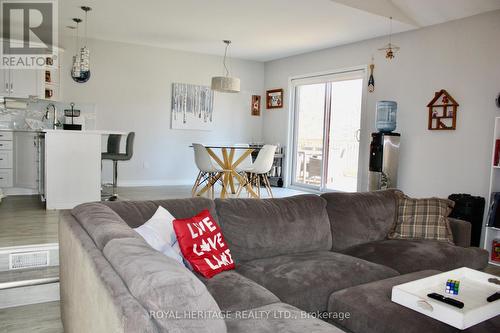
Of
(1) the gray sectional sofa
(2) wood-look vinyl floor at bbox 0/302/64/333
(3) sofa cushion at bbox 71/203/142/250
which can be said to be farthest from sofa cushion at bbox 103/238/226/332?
(2) wood-look vinyl floor at bbox 0/302/64/333

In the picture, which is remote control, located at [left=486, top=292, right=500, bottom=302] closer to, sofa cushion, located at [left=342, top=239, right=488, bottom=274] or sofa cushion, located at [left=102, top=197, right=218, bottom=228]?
sofa cushion, located at [left=342, top=239, right=488, bottom=274]

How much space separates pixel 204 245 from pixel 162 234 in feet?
0.73

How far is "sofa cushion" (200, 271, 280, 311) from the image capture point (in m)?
1.69

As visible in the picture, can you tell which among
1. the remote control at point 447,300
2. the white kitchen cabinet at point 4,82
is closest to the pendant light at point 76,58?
the white kitchen cabinet at point 4,82

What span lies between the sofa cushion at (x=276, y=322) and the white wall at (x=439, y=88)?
4.13m

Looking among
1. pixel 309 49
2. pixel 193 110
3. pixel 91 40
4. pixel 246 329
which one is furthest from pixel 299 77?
pixel 246 329

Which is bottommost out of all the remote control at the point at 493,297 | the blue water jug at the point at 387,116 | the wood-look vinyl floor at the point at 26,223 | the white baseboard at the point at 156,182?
the wood-look vinyl floor at the point at 26,223

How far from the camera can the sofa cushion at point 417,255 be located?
2.52 meters

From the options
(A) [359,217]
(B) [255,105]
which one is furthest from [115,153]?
(A) [359,217]

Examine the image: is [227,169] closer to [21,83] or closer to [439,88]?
[439,88]

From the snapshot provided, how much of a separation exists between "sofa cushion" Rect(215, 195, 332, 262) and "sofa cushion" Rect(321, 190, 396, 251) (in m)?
0.10

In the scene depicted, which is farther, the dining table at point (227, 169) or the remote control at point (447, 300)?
the dining table at point (227, 169)

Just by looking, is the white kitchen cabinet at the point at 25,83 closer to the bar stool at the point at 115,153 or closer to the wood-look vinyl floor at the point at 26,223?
the bar stool at the point at 115,153

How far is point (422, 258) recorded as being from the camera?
8.41ft
